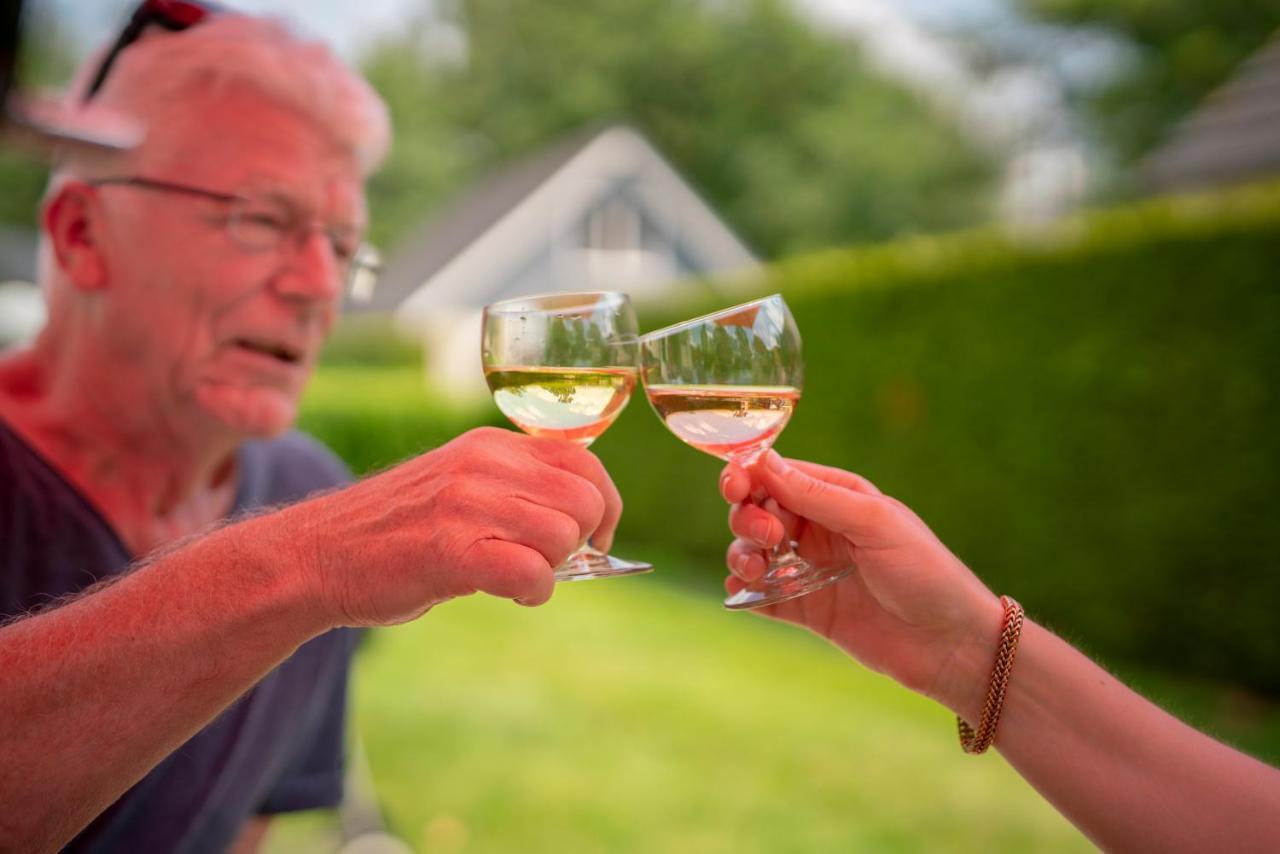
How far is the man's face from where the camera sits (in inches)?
84.4

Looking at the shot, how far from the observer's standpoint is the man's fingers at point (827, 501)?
161cm

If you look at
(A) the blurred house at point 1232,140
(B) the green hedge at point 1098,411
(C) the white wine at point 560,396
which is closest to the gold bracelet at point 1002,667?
(C) the white wine at point 560,396

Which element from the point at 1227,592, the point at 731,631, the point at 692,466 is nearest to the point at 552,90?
the point at 692,466

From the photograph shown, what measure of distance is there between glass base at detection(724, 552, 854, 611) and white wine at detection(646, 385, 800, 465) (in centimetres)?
21

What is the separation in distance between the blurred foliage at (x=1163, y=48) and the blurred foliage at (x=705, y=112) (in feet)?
16.7

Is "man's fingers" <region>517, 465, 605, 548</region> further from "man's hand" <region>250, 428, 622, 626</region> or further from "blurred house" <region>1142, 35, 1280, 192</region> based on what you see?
"blurred house" <region>1142, 35, 1280, 192</region>

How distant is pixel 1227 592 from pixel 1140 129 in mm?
22137

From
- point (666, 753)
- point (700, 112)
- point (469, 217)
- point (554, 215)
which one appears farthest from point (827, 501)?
point (700, 112)

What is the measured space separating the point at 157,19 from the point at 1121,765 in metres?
2.29

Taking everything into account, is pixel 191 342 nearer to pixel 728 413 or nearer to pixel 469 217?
pixel 728 413

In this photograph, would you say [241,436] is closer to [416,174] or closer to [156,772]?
[156,772]

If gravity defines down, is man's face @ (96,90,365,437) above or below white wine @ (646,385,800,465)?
above

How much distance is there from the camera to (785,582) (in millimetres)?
1741

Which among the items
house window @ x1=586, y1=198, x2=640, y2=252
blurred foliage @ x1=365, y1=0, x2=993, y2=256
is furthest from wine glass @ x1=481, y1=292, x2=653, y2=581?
blurred foliage @ x1=365, y1=0, x2=993, y2=256
